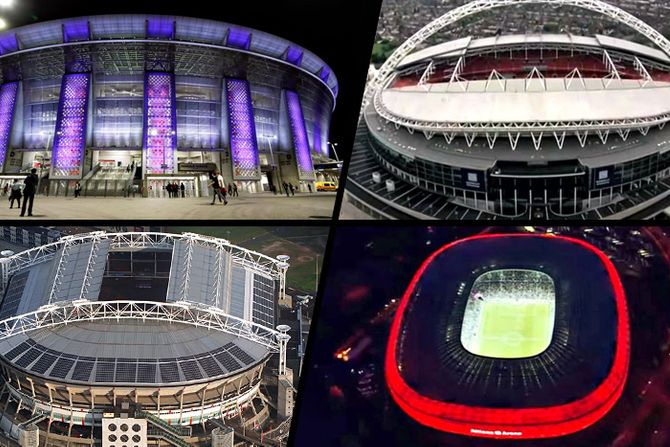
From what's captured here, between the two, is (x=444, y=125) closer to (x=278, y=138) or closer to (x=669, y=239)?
(x=669, y=239)

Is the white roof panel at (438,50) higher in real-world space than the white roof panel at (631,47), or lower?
lower

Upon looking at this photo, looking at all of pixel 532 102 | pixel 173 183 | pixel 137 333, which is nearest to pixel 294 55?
pixel 173 183

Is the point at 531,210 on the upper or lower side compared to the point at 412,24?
lower

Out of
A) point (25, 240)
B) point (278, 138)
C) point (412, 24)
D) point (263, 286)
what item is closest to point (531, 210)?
point (263, 286)

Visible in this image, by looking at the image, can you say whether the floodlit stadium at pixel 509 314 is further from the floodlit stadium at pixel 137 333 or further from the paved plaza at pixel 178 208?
the paved plaza at pixel 178 208

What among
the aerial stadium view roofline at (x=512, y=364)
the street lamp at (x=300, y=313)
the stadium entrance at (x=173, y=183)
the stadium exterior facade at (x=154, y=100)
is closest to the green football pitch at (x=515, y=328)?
the aerial stadium view roofline at (x=512, y=364)

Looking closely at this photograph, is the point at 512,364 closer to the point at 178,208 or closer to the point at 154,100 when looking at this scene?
the point at 178,208
